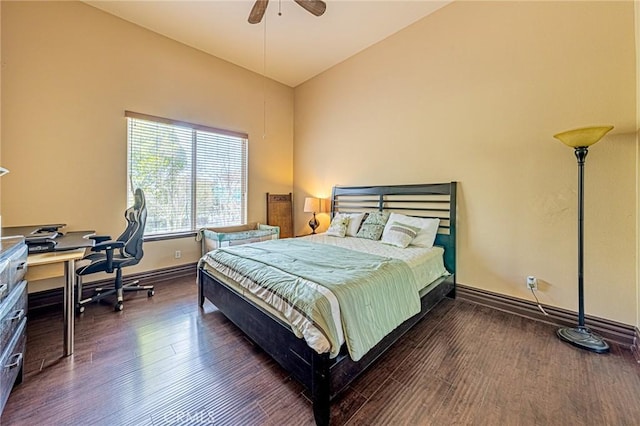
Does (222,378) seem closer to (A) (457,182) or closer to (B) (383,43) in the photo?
(A) (457,182)

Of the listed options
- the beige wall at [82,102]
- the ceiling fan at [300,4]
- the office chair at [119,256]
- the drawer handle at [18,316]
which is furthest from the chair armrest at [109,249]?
the ceiling fan at [300,4]

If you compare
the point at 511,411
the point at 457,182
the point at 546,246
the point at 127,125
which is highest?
the point at 127,125

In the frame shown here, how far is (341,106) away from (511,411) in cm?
432

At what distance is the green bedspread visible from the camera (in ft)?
5.08

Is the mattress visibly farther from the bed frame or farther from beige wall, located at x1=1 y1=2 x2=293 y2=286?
beige wall, located at x1=1 y1=2 x2=293 y2=286

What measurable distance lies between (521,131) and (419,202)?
130cm

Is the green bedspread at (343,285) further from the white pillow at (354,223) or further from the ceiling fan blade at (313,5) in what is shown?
the ceiling fan blade at (313,5)

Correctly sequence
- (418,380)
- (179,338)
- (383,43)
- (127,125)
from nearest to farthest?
(418,380) < (179,338) < (127,125) < (383,43)

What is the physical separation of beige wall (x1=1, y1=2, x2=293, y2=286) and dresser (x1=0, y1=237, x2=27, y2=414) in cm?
158

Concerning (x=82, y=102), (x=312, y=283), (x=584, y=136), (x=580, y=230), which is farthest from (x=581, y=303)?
(x=82, y=102)

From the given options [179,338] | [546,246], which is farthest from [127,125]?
[546,246]

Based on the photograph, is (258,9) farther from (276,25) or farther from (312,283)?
(312,283)

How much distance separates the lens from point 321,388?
138 cm

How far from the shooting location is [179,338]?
87.0 inches
